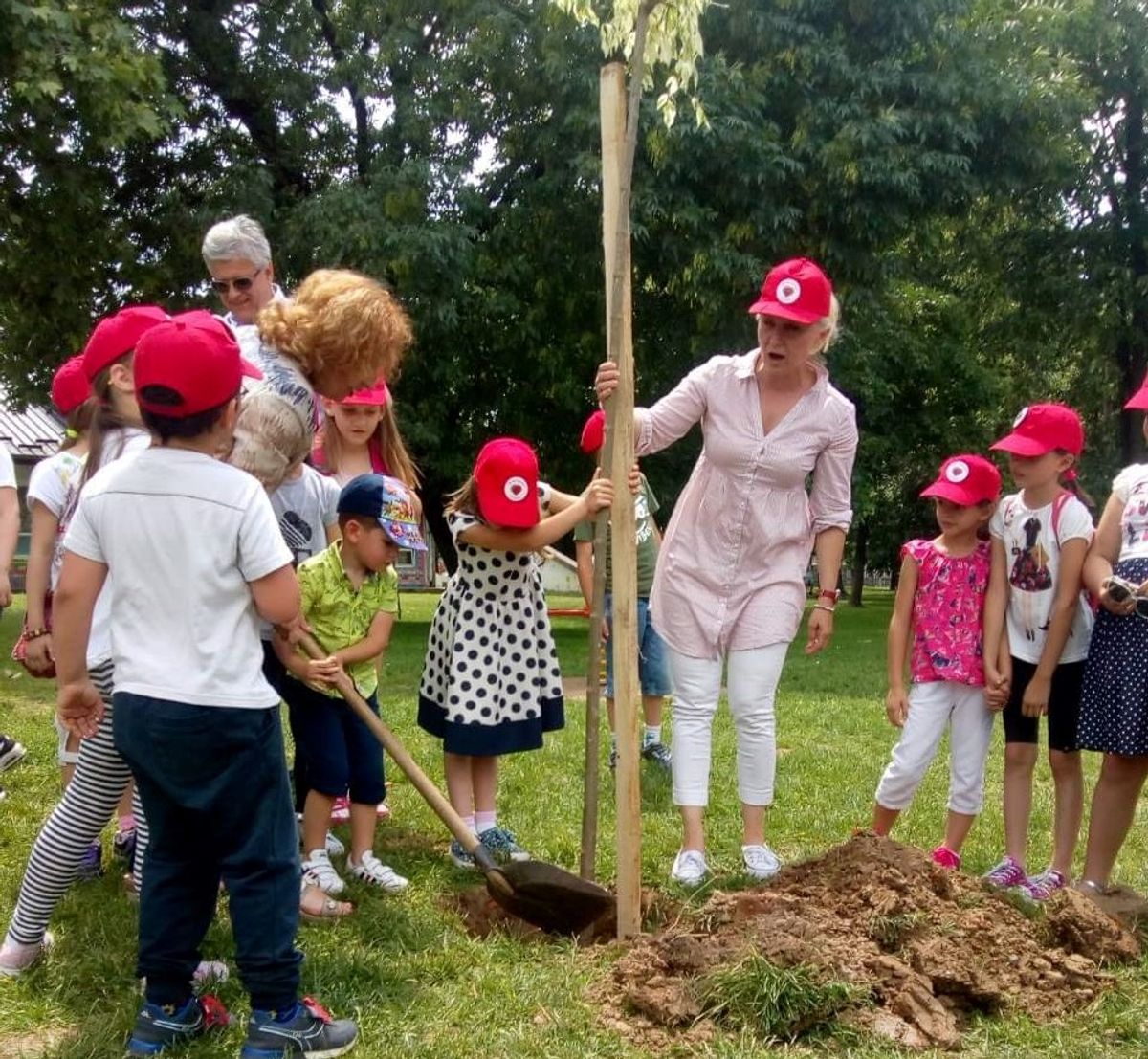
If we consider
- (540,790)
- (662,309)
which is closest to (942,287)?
(662,309)

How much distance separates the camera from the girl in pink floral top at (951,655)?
14.5ft

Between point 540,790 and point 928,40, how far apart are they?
11.5 metres

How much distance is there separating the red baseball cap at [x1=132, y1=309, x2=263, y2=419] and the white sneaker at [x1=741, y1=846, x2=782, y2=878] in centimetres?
247

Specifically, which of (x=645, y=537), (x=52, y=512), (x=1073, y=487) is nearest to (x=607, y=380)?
(x=52, y=512)

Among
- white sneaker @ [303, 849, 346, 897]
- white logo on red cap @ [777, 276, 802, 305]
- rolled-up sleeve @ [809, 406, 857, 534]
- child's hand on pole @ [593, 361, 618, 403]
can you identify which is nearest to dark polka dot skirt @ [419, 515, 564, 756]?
white sneaker @ [303, 849, 346, 897]

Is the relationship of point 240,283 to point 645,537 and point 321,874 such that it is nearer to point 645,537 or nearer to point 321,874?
point 321,874

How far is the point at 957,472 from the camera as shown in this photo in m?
4.45

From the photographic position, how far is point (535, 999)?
10.5 ft

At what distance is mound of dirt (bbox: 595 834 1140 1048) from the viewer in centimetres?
309

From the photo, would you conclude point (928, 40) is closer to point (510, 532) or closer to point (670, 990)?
point (510, 532)

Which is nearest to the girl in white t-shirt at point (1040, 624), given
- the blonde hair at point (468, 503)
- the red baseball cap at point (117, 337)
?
the blonde hair at point (468, 503)

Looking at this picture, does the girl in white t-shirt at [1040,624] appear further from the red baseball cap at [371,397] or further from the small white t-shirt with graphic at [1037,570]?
the red baseball cap at [371,397]

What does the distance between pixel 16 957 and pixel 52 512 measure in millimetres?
1407

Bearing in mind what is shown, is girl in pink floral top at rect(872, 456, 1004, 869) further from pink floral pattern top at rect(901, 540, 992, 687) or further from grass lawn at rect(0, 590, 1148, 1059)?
grass lawn at rect(0, 590, 1148, 1059)
